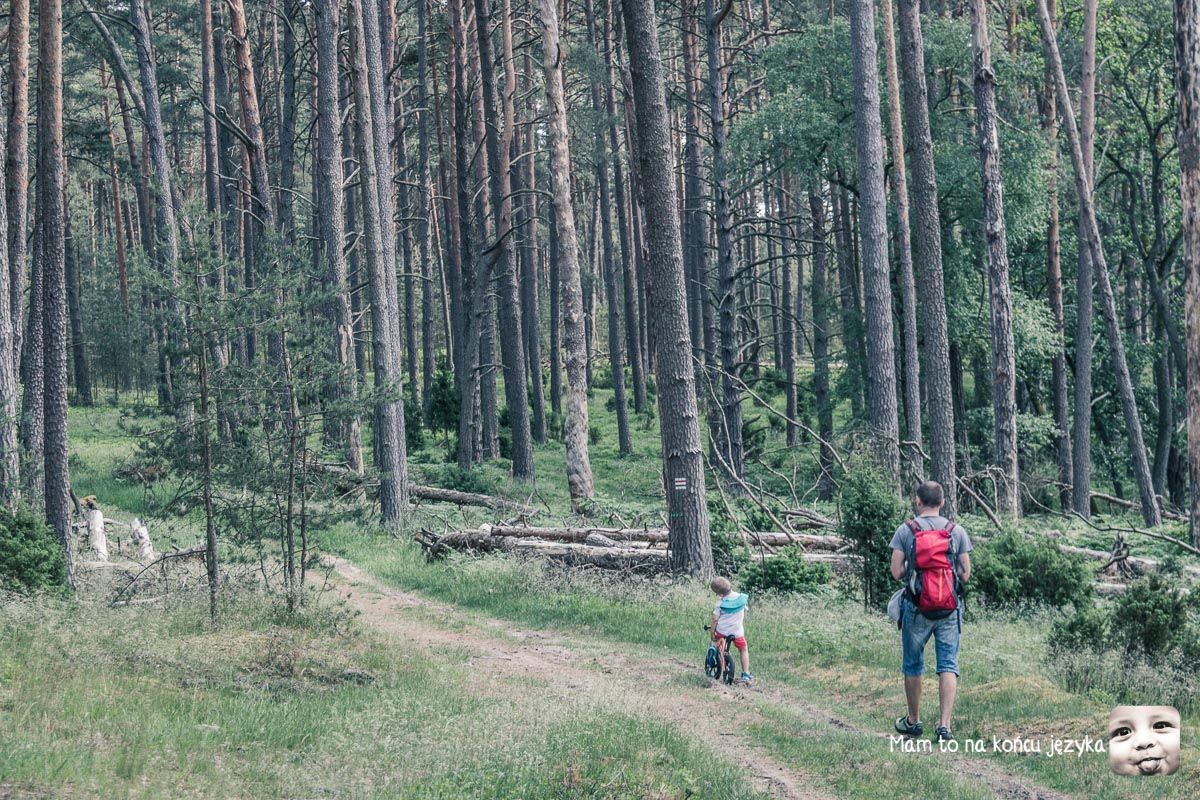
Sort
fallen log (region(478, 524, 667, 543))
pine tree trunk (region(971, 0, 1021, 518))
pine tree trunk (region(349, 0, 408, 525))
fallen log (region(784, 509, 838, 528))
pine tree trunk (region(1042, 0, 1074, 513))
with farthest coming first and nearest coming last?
pine tree trunk (region(1042, 0, 1074, 513)) → pine tree trunk (region(349, 0, 408, 525)) → pine tree trunk (region(971, 0, 1021, 518)) → fallen log (region(784, 509, 838, 528)) → fallen log (region(478, 524, 667, 543))

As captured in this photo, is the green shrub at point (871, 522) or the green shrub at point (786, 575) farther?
the green shrub at point (786, 575)

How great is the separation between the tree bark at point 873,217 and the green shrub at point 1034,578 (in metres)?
5.82

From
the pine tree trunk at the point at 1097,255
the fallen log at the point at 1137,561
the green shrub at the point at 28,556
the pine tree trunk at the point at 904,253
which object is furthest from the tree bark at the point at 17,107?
the pine tree trunk at the point at 1097,255

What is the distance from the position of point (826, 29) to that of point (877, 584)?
60.4 ft

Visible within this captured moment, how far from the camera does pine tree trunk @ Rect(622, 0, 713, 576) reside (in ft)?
49.3

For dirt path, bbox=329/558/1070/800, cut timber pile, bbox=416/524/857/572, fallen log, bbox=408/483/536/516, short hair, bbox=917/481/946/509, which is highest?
short hair, bbox=917/481/946/509

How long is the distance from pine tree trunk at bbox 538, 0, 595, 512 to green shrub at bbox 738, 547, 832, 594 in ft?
22.6

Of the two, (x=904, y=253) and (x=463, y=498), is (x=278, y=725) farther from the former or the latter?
(x=904, y=253)

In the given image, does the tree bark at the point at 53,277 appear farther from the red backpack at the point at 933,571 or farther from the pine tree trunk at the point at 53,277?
the red backpack at the point at 933,571

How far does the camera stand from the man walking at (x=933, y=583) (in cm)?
759

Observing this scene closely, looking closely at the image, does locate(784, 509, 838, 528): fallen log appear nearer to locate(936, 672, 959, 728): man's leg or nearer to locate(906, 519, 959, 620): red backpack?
locate(936, 672, 959, 728): man's leg

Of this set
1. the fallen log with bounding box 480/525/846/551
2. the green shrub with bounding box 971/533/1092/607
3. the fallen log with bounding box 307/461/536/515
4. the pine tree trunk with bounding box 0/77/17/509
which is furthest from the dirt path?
the fallen log with bounding box 307/461/536/515

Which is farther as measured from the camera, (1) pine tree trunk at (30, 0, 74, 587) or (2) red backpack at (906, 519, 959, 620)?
(1) pine tree trunk at (30, 0, 74, 587)

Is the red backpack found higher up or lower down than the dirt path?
higher up
